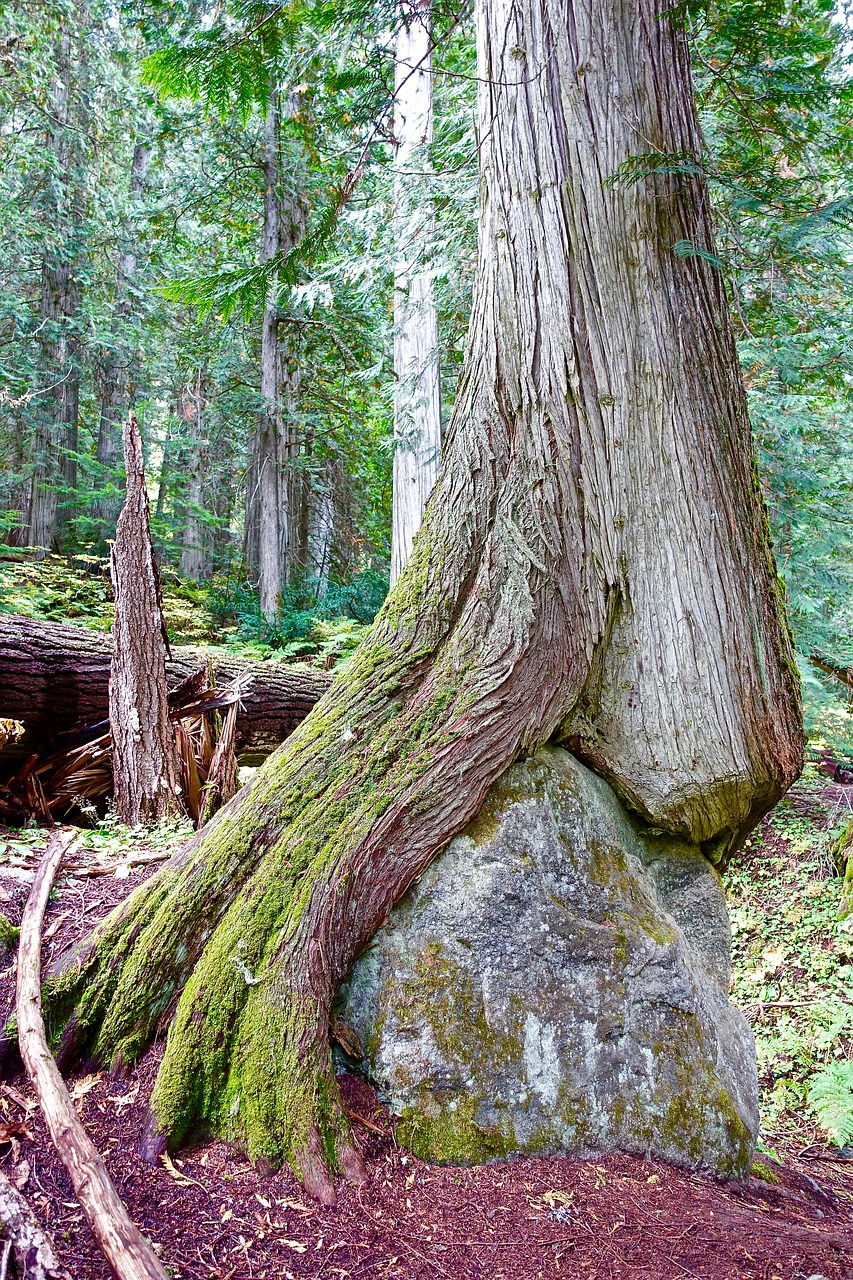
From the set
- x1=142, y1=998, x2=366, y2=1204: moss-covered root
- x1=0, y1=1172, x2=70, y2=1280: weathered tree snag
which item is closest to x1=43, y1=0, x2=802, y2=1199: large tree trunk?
x1=142, y1=998, x2=366, y2=1204: moss-covered root

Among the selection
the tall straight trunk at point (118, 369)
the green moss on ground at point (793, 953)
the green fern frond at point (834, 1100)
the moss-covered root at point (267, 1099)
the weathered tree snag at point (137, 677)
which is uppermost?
the tall straight trunk at point (118, 369)

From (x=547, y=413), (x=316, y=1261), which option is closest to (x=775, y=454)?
(x=547, y=413)

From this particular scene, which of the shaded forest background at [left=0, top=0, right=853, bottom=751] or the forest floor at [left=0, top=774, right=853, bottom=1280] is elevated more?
the shaded forest background at [left=0, top=0, right=853, bottom=751]

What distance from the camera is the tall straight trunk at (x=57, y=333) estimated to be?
14.9 m

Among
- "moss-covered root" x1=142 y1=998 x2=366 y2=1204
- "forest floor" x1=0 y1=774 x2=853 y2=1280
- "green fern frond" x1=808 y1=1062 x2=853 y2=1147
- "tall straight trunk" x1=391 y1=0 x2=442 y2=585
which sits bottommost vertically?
"green fern frond" x1=808 y1=1062 x2=853 y2=1147

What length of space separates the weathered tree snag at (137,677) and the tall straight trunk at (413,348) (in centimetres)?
226

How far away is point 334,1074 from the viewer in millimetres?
2525

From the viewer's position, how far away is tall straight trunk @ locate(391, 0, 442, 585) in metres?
6.42

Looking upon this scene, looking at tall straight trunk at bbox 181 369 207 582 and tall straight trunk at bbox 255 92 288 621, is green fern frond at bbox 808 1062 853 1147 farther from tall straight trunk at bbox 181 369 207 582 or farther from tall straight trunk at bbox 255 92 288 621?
tall straight trunk at bbox 181 369 207 582

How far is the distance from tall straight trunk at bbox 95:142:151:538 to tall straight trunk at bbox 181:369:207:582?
1.57 m

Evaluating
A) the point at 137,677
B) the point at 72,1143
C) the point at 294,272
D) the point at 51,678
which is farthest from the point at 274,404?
the point at 72,1143

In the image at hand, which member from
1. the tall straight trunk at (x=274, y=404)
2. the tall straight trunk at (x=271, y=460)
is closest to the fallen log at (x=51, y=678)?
the tall straight trunk at (x=271, y=460)

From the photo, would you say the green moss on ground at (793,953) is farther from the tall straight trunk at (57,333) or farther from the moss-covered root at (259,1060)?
the tall straight trunk at (57,333)

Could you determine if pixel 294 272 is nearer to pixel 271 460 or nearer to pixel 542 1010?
pixel 542 1010
